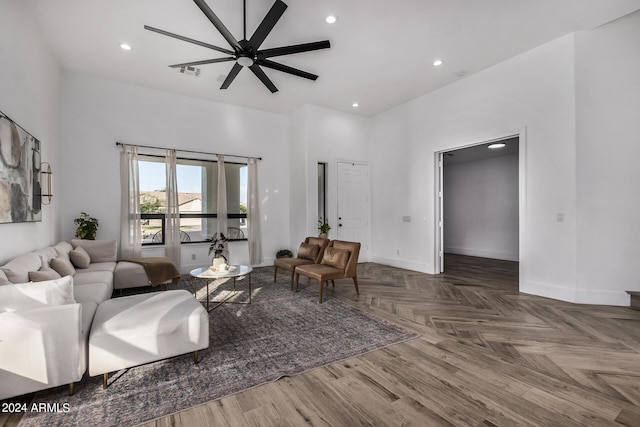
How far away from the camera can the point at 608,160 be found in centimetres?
370

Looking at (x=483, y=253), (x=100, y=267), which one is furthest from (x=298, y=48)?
(x=483, y=253)

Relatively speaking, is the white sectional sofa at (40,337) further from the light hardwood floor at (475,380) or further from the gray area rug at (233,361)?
the light hardwood floor at (475,380)

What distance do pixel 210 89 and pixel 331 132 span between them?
2581 mm

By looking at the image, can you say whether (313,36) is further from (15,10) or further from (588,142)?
(588,142)

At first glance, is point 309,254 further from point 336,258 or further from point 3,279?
point 3,279

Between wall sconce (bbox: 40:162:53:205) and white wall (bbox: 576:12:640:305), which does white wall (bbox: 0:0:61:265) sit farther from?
white wall (bbox: 576:12:640:305)

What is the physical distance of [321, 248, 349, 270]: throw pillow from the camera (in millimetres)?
4152

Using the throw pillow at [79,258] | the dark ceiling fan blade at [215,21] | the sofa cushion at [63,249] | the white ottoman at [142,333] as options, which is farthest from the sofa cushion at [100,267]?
the dark ceiling fan blade at [215,21]

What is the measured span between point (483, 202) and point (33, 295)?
8926 mm

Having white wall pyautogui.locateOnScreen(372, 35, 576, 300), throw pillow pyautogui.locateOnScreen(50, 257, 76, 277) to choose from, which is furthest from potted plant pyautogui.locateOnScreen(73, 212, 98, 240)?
white wall pyautogui.locateOnScreen(372, 35, 576, 300)

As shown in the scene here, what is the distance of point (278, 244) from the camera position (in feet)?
22.3

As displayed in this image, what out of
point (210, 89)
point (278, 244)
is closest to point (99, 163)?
point (210, 89)

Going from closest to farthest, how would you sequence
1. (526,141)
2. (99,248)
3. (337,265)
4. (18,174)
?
(18,174) → (337,265) → (526,141) → (99,248)

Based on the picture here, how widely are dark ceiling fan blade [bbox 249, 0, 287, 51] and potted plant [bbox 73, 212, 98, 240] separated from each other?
3911 mm
